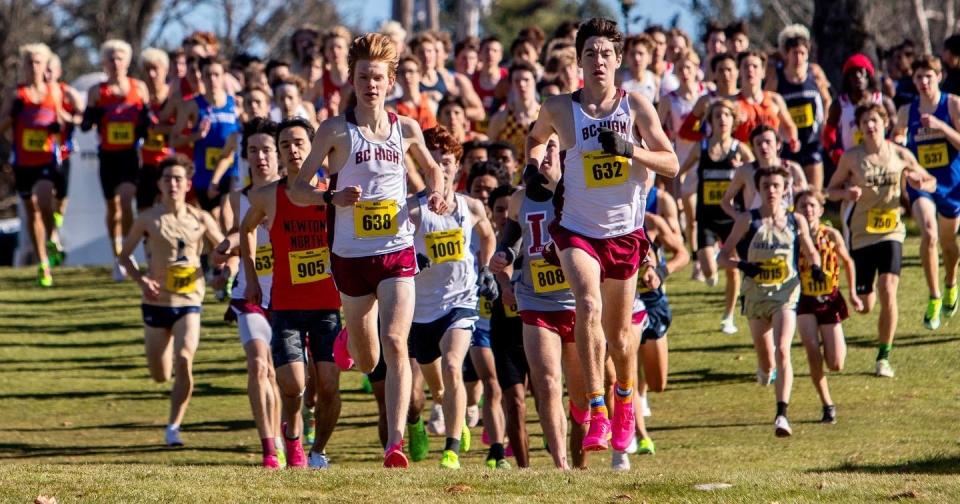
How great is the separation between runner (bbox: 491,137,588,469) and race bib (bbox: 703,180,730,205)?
5470 millimetres

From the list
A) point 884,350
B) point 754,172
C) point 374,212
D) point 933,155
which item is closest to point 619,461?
point 374,212

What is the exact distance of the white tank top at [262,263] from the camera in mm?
10867

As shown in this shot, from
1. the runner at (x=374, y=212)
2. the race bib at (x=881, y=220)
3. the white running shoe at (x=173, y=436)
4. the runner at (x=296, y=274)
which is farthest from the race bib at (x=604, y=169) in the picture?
the race bib at (x=881, y=220)

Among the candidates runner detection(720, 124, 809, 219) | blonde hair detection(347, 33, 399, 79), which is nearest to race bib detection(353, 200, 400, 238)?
blonde hair detection(347, 33, 399, 79)

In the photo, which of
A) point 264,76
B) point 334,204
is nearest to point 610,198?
point 334,204

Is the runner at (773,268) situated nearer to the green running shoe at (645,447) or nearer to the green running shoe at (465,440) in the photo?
the green running shoe at (645,447)

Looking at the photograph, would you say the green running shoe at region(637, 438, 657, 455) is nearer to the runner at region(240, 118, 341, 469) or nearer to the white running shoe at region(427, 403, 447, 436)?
the white running shoe at region(427, 403, 447, 436)

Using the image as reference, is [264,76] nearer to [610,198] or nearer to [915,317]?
[915,317]

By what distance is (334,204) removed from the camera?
8.84 meters

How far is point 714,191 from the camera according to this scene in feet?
50.7

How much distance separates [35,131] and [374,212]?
9.84 metres

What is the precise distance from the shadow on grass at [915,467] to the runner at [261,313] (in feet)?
10.8

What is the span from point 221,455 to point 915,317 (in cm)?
691

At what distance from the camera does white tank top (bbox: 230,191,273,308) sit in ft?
35.7
